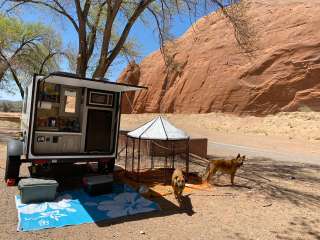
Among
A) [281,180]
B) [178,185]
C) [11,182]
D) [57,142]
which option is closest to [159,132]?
[178,185]

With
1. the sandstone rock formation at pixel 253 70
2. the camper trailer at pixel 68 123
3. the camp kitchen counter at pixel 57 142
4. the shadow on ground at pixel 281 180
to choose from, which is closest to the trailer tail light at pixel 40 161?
the camper trailer at pixel 68 123

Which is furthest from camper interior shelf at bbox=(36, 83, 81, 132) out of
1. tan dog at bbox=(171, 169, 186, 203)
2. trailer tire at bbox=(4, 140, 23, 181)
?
tan dog at bbox=(171, 169, 186, 203)

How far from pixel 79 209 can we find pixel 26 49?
28.3m

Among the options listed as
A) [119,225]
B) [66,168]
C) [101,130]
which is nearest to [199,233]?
[119,225]

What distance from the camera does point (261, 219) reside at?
6.95 metres

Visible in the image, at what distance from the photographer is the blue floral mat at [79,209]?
6.21 meters

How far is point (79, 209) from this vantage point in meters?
6.96

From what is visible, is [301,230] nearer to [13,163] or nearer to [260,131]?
[13,163]

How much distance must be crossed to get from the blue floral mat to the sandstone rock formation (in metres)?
21.8

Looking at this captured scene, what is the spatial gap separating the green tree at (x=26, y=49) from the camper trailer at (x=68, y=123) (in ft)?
72.7

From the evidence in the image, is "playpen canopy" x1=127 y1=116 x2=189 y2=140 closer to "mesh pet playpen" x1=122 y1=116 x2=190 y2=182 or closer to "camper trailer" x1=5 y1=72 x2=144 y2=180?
"mesh pet playpen" x1=122 y1=116 x2=190 y2=182

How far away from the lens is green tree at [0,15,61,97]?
98.5 feet

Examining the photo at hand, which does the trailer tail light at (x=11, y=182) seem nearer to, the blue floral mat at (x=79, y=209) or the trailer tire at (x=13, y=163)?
the trailer tire at (x=13, y=163)

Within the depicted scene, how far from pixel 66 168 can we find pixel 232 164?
4.97m
